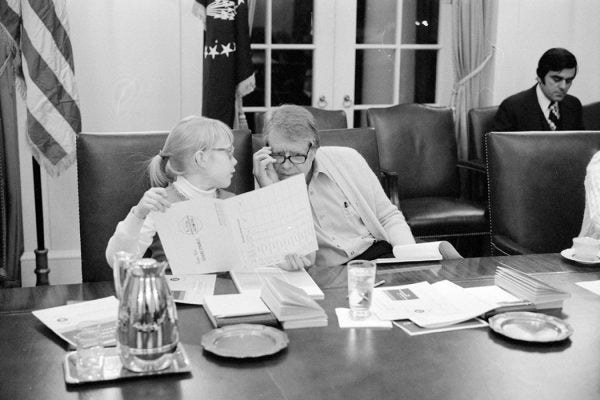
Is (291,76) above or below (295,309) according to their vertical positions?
above

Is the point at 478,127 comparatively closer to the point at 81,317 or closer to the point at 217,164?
the point at 217,164

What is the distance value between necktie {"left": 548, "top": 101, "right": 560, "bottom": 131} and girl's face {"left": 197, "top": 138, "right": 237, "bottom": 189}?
2.57 m

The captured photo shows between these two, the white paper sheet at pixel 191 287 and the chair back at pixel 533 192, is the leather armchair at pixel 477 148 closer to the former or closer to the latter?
the chair back at pixel 533 192

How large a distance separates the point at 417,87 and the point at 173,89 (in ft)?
4.87

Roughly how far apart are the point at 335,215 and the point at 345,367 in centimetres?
120

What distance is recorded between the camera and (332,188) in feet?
8.55

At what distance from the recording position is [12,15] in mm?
3492

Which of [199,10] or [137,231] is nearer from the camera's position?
[137,231]

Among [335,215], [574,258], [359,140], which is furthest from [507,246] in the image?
[359,140]

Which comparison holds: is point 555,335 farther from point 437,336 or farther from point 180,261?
point 180,261

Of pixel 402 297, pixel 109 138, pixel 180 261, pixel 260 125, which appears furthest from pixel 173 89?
pixel 402 297

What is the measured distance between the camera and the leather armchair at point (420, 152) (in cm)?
406

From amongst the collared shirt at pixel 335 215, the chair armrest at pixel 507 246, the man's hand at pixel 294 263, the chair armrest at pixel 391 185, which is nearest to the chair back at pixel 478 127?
the chair armrest at pixel 391 185

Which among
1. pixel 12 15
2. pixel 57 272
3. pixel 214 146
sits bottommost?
pixel 57 272
